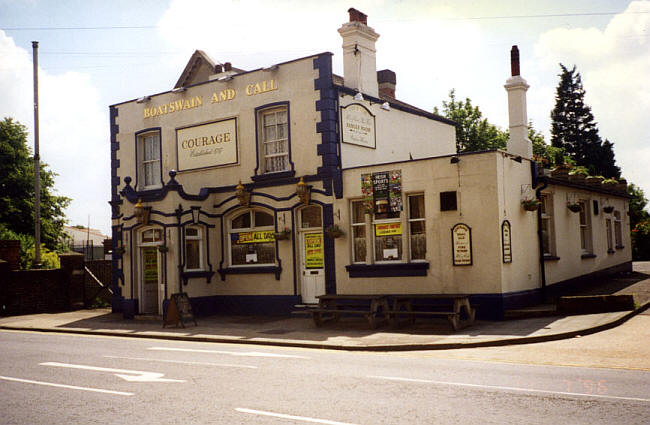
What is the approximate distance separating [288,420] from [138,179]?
57.8ft

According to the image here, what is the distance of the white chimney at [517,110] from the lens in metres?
20.2

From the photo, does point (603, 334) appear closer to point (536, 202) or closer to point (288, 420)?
point (536, 202)

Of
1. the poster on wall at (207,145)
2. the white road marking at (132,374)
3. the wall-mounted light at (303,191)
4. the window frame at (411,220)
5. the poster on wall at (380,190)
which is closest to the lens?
the white road marking at (132,374)

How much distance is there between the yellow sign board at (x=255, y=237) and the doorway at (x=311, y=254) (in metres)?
1.12

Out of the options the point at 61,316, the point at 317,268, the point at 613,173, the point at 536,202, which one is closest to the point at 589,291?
the point at 536,202

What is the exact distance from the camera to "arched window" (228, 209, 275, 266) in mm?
20141

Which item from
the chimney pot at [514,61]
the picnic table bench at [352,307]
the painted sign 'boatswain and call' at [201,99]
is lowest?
the picnic table bench at [352,307]

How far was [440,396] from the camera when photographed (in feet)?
26.1

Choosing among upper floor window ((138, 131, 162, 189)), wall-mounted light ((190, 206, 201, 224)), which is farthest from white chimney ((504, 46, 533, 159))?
upper floor window ((138, 131, 162, 189))

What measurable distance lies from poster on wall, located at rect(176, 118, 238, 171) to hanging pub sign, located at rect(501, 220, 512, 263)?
28.8 feet

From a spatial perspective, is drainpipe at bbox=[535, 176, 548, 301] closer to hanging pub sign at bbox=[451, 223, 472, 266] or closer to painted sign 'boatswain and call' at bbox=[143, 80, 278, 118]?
hanging pub sign at bbox=[451, 223, 472, 266]

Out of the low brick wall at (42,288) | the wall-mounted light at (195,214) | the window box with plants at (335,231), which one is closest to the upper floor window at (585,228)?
the window box with plants at (335,231)

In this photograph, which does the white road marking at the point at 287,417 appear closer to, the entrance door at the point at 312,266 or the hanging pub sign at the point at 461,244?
the hanging pub sign at the point at 461,244

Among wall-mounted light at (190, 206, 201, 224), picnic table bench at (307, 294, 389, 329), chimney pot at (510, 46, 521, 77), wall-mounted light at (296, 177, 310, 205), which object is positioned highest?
chimney pot at (510, 46, 521, 77)
